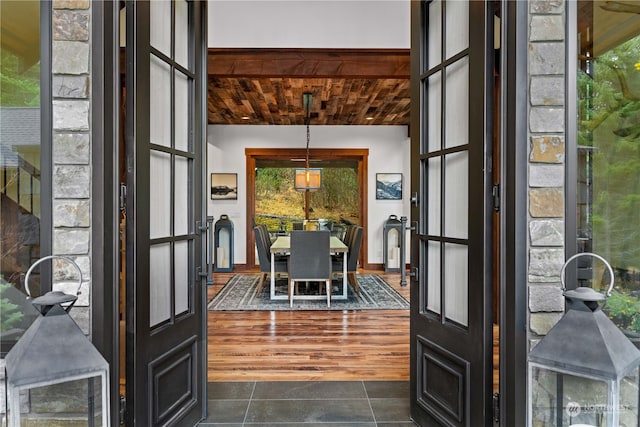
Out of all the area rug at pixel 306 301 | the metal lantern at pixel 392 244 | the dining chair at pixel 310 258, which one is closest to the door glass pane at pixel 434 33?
the dining chair at pixel 310 258

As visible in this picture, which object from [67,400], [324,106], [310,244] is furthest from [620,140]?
[324,106]

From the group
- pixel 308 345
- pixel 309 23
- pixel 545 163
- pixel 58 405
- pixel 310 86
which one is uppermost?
pixel 309 23

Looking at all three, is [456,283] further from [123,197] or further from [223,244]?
[223,244]

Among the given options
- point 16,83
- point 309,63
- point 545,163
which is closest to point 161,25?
point 16,83

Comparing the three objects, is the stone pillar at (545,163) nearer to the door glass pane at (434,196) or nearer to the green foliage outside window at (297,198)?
the door glass pane at (434,196)

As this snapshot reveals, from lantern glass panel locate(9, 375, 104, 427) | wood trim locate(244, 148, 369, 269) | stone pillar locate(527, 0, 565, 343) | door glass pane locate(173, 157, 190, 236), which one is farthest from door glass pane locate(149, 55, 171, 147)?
wood trim locate(244, 148, 369, 269)

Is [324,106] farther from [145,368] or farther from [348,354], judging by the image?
[145,368]

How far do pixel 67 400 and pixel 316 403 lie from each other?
1416 mm

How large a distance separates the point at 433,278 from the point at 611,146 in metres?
0.94

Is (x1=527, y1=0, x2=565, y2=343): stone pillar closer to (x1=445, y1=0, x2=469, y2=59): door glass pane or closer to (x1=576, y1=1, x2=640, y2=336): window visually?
(x1=576, y1=1, x2=640, y2=336): window

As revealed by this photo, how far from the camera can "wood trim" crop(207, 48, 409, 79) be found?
393cm

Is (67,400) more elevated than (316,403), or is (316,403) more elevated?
(67,400)

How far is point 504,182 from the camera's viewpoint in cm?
146

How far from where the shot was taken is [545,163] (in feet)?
4.64
